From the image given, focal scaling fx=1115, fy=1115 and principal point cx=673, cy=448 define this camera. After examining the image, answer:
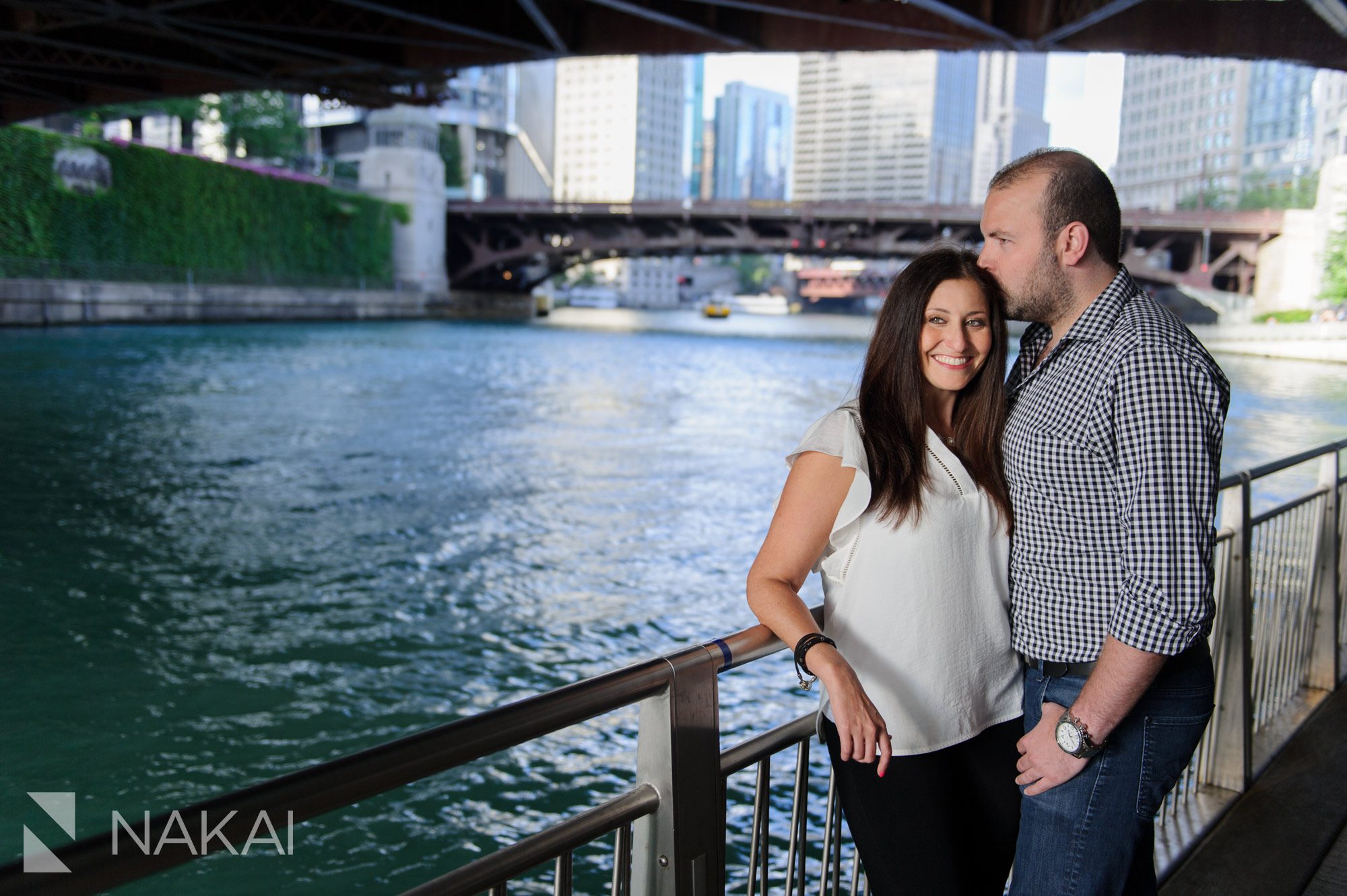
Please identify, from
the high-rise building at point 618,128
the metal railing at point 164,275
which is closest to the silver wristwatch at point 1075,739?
the metal railing at point 164,275

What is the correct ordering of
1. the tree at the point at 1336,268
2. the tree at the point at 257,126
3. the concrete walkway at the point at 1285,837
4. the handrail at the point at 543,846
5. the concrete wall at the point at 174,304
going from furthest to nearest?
the tree at the point at 257,126 < the tree at the point at 1336,268 < the concrete wall at the point at 174,304 < the concrete walkway at the point at 1285,837 < the handrail at the point at 543,846

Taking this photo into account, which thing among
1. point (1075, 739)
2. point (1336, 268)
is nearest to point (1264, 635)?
point (1075, 739)

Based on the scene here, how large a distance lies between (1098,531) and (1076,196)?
2.12 feet

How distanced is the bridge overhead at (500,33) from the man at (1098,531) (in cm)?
760

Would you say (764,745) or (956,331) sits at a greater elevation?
(956,331)

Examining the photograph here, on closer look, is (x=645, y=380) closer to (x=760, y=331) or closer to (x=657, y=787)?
(x=657, y=787)

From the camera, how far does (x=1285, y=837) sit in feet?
12.1

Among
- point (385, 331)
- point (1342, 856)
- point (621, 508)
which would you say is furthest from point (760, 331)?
point (1342, 856)

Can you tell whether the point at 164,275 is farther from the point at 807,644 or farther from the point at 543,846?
the point at 543,846

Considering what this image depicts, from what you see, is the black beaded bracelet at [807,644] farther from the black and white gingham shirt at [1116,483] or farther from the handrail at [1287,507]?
the handrail at [1287,507]

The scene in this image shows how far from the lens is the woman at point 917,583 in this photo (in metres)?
2.12

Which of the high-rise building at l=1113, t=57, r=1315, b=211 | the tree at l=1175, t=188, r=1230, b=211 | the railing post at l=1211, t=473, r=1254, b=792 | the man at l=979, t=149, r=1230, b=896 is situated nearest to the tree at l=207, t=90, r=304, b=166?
the railing post at l=1211, t=473, r=1254, b=792

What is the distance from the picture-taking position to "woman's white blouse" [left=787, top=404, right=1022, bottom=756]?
2.14m

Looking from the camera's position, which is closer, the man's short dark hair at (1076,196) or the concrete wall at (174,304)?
the man's short dark hair at (1076,196)
